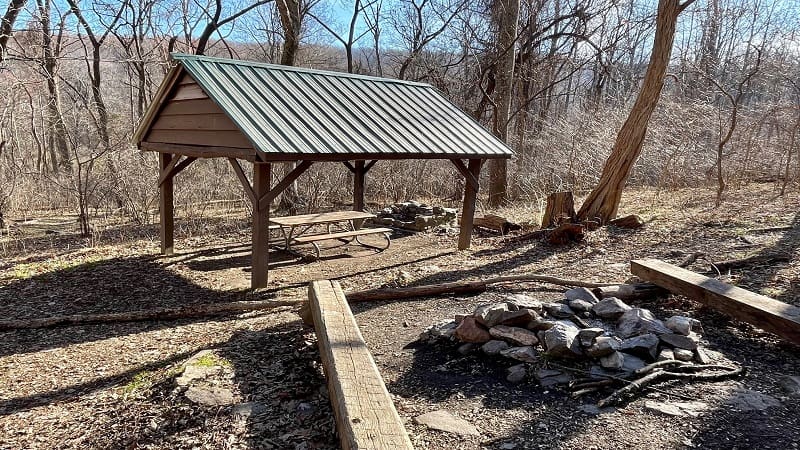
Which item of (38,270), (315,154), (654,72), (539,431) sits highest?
(654,72)

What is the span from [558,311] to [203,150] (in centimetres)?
476

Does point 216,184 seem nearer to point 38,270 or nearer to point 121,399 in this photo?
point 38,270

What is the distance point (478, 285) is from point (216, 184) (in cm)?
861

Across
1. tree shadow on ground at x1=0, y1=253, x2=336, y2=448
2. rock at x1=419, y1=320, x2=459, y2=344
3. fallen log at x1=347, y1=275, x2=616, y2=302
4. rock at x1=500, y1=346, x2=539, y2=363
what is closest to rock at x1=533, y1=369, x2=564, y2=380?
rock at x1=500, y1=346, x2=539, y2=363

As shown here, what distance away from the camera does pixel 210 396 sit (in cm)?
339

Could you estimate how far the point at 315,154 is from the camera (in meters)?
5.71

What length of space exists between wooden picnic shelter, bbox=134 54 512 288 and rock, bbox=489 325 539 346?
2.96 metres

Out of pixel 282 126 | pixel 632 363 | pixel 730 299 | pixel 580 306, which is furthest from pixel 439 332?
pixel 282 126

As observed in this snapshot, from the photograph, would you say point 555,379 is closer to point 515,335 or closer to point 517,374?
point 517,374

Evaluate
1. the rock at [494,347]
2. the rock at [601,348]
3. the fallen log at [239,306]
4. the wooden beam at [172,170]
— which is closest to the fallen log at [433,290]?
the fallen log at [239,306]

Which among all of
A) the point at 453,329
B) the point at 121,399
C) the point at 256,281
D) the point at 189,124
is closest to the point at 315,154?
the point at 256,281

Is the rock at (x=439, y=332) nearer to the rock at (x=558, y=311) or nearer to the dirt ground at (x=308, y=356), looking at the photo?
the dirt ground at (x=308, y=356)

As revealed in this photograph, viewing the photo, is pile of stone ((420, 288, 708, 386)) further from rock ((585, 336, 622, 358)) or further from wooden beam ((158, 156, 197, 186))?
wooden beam ((158, 156, 197, 186))

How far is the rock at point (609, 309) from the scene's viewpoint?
413 centimetres
